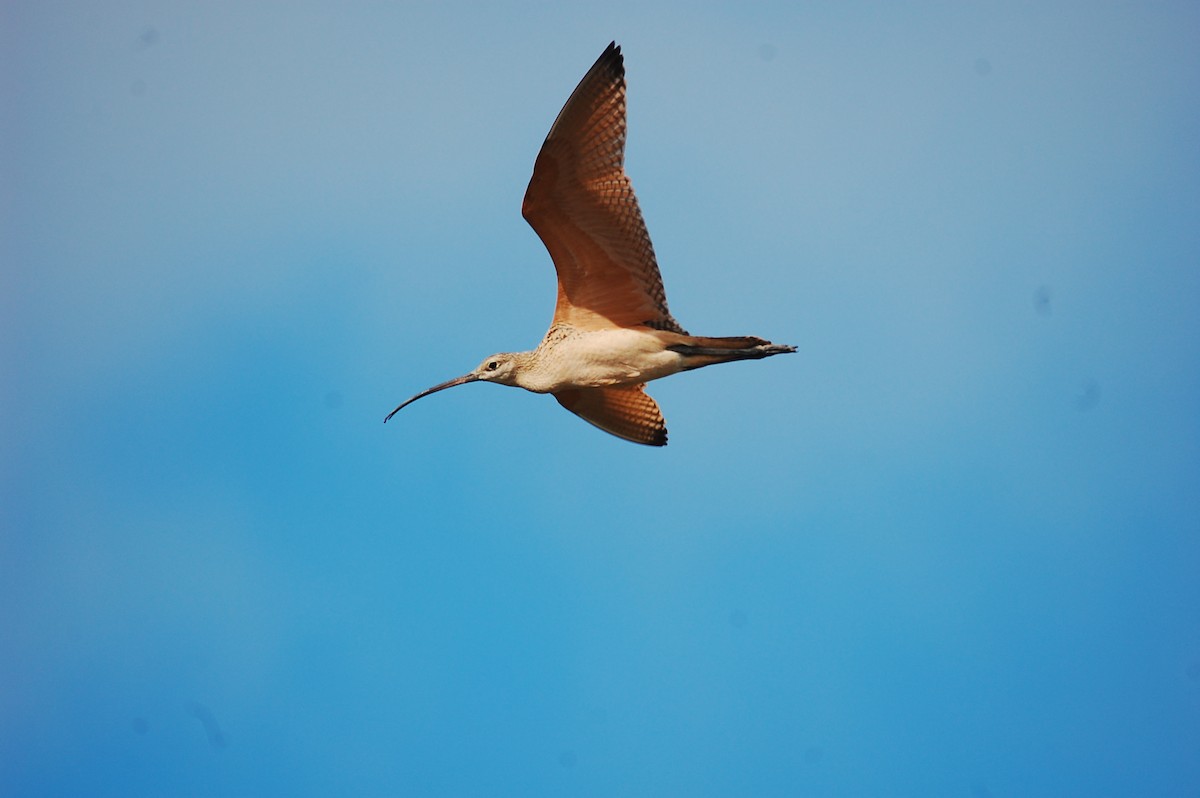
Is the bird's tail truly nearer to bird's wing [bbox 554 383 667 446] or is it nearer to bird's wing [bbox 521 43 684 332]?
bird's wing [bbox 521 43 684 332]

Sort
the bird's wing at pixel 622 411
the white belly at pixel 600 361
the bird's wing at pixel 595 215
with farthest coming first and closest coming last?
the bird's wing at pixel 622 411 < the white belly at pixel 600 361 < the bird's wing at pixel 595 215

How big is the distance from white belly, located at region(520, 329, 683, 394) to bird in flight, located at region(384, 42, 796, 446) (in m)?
0.01

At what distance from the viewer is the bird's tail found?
12000 millimetres

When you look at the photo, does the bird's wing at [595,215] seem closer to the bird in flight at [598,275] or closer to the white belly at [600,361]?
the bird in flight at [598,275]

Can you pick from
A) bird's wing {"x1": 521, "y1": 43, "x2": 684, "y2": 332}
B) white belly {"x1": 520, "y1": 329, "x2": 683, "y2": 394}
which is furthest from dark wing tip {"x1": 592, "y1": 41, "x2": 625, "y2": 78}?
white belly {"x1": 520, "y1": 329, "x2": 683, "y2": 394}

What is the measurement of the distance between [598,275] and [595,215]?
0.73 m

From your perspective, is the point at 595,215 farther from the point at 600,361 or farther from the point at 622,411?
the point at 622,411

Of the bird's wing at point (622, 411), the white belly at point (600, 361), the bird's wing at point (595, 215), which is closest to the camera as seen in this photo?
the bird's wing at point (595, 215)

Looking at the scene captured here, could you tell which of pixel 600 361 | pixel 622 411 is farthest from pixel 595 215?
pixel 622 411

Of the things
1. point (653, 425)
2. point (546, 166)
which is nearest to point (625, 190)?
point (546, 166)

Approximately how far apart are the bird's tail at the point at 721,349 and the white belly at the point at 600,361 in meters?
0.12

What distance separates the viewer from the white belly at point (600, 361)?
12359mm

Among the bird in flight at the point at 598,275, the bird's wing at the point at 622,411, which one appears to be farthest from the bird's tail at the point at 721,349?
the bird's wing at the point at 622,411

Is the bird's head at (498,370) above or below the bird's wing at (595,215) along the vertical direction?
below
